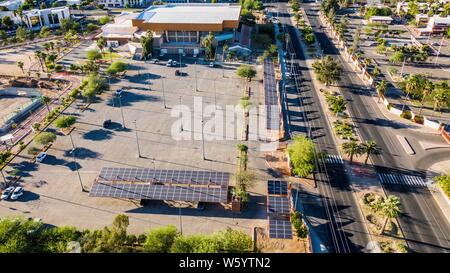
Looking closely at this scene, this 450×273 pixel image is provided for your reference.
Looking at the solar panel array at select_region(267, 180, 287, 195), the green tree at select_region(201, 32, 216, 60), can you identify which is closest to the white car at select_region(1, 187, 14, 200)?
the solar panel array at select_region(267, 180, 287, 195)

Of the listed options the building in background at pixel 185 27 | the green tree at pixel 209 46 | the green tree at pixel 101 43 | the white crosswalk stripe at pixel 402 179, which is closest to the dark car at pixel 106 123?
the green tree at pixel 209 46

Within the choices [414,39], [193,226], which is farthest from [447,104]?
[193,226]

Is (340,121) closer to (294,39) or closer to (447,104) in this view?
(447,104)

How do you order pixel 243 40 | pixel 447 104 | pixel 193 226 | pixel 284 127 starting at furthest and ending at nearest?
pixel 243 40, pixel 447 104, pixel 284 127, pixel 193 226

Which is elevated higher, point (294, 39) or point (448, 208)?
point (294, 39)

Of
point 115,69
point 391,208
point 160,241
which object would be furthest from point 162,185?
point 115,69

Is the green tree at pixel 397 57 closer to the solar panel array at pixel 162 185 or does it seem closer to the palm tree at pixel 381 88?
the palm tree at pixel 381 88
